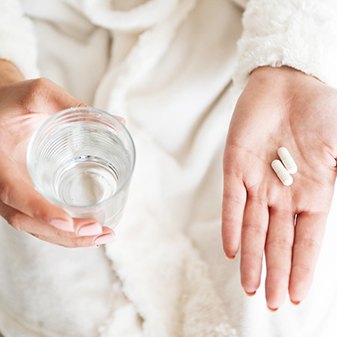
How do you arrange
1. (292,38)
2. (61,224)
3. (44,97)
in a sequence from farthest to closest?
(292,38)
(44,97)
(61,224)

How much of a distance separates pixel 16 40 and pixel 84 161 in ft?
0.92

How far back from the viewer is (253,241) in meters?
0.77

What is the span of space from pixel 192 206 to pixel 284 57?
11.1 inches

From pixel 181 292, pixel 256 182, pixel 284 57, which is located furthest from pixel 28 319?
pixel 284 57

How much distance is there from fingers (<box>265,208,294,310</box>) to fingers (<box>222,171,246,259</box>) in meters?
0.04

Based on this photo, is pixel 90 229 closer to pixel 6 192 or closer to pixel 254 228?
pixel 6 192

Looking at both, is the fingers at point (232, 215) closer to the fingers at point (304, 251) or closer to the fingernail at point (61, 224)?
the fingers at point (304, 251)

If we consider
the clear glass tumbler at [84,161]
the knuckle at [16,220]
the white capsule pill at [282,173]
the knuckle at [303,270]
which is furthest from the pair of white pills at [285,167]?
the knuckle at [16,220]

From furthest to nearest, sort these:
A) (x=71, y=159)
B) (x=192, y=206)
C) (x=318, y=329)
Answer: (x=192, y=206), (x=318, y=329), (x=71, y=159)

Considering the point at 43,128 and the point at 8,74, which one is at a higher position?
the point at 43,128

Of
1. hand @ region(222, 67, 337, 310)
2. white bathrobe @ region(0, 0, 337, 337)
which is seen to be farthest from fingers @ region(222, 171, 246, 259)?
white bathrobe @ region(0, 0, 337, 337)

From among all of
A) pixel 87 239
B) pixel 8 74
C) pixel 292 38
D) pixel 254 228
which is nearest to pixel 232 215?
pixel 254 228

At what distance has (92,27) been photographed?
1038mm

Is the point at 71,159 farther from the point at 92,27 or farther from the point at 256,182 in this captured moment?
the point at 92,27
